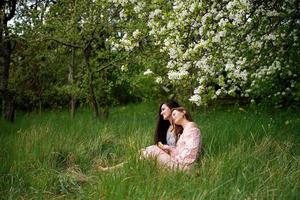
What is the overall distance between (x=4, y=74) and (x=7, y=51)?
66 cm

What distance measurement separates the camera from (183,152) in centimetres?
650

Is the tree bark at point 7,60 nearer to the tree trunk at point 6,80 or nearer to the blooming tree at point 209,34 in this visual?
the tree trunk at point 6,80

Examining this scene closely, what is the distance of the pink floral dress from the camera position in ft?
20.6

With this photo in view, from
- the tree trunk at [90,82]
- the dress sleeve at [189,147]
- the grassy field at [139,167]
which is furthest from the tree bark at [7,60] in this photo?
the dress sleeve at [189,147]

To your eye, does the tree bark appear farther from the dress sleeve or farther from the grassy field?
the dress sleeve

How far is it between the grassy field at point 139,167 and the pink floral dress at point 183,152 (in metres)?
0.15

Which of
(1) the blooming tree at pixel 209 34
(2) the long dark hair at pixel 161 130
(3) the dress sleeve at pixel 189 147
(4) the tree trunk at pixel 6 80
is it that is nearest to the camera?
(1) the blooming tree at pixel 209 34

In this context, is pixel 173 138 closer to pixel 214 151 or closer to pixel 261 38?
pixel 214 151

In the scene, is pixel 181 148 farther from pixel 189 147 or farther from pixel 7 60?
pixel 7 60

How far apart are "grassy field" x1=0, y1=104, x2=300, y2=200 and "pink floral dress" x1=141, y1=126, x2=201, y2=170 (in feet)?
0.51

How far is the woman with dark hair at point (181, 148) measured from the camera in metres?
6.29

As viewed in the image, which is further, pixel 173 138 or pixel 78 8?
pixel 78 8

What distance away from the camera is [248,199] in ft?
14.3

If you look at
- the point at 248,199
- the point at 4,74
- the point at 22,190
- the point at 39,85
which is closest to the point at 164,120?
the point at 22,190
